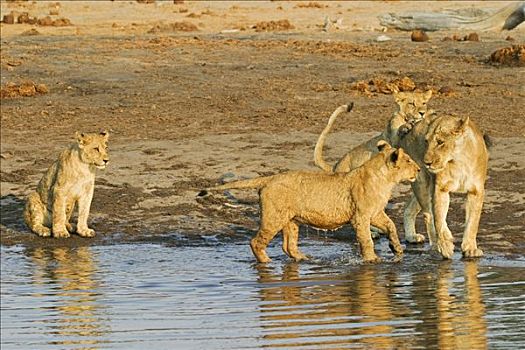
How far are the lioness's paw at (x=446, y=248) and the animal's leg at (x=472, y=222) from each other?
0.11 metres

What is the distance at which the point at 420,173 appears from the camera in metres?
11.2

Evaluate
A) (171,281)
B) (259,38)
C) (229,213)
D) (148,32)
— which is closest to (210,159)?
(229,213)

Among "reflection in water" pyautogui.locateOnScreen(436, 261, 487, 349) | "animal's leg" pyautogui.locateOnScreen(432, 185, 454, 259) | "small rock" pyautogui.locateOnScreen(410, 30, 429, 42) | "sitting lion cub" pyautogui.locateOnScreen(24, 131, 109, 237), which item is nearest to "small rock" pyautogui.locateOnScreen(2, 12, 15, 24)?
"small rock" pyautogui.locateOnScreen(410, 30, 429, 42)

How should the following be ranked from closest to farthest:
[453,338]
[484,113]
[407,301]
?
[453,338] < [407,301] < [484,113]

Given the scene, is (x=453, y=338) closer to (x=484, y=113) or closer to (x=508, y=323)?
(x=508, y=323)

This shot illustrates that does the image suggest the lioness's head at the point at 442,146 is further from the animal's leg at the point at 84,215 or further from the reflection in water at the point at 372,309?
the animal's leg at the point at 84,215

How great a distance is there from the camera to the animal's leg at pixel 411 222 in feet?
39.0

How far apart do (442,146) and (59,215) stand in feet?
12.6

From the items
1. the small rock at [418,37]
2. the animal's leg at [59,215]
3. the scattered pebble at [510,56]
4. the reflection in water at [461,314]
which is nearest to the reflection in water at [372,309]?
the reflection in water at [461,314]

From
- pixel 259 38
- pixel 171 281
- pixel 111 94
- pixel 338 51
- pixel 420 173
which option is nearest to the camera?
pixel 171 281

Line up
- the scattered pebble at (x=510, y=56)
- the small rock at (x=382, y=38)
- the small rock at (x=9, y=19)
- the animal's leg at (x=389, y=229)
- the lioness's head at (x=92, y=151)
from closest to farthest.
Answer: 1. the animal's leg at (x=389, y=229)
2. the lioness's head at (x=92, y=151)
3. the scattered pebble at (x=510, y=56)
4. the small rock at (x=382, y=38)
5. the small rock at (x=9, y=19)

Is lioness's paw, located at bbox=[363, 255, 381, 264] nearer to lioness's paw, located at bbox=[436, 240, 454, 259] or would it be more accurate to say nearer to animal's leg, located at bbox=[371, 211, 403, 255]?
animal's leg, located at bbox=[371, 211, 403, 255]

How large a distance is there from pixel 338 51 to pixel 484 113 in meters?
5.05

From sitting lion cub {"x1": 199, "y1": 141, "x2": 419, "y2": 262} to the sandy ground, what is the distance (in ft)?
3.49
